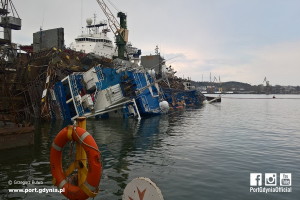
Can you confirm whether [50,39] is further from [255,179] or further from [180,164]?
[255,179]

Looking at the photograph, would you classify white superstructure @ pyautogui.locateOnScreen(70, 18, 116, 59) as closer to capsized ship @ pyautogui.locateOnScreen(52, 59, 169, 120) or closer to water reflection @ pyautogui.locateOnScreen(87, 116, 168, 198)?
capsized ship @ pyautogui.locateOnScreen(52, 59, 169, 120)

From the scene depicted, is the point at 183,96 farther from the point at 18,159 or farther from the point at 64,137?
the point at 64,137

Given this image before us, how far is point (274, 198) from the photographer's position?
10.1 metres

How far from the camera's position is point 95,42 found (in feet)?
194

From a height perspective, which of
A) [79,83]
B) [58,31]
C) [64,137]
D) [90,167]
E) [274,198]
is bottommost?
[274,198]

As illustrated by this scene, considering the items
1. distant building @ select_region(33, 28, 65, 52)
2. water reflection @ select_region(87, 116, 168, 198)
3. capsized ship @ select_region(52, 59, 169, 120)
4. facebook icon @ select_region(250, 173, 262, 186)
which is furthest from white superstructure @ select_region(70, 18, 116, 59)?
facebook icon @ select_region(250, 173, 262, 186)

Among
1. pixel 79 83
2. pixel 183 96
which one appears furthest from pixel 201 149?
pixel 183 96

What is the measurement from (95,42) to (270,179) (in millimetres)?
52877

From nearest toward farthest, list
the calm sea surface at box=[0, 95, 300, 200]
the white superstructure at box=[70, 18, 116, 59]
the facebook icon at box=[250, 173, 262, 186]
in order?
the calm sea surface at box=[0, 95, 300, 200] < the facebook icon at box=[250, 173, 262, 186] < the white superstructure at box=[70, 18, 116, 59]

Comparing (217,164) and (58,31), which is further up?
(58,31)

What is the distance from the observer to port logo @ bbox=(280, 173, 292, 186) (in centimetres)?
1189

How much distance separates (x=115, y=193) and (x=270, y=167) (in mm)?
8827

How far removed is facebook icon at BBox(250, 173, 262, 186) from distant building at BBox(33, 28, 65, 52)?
39.4m

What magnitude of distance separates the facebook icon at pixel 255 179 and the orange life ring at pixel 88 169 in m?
7.18
